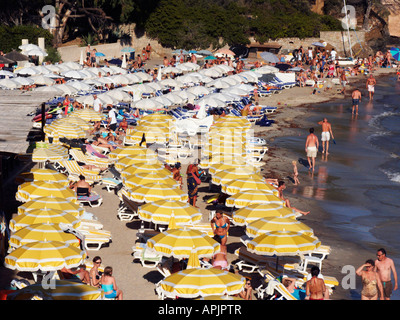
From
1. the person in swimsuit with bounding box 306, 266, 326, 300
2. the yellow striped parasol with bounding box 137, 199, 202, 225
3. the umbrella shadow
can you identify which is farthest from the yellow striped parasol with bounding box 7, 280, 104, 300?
the yellow striped parasol with bounding box 137, 199, 202, 225

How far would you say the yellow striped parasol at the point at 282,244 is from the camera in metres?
12.5

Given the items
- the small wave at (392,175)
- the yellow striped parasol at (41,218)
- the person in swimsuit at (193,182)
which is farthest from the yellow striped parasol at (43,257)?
the small wave at (392,175)

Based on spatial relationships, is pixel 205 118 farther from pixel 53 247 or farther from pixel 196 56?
pixel 196 56

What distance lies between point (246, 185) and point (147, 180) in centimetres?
237

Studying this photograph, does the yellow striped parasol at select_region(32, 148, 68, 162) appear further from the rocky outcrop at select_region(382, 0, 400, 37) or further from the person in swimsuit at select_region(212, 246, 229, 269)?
the rocky outcrop at select_region(382, 0, 400, 37)

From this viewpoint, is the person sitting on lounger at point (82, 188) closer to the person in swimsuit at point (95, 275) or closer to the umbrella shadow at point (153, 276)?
the umbrella shadow at point (153, 276)

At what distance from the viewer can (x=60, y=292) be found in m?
9.85

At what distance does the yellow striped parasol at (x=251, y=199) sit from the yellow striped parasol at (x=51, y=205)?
360cm

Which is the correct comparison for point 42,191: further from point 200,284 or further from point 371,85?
point 371,85

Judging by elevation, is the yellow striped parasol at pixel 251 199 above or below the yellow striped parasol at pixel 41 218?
below

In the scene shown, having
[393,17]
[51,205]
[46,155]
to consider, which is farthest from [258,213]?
[393,17]

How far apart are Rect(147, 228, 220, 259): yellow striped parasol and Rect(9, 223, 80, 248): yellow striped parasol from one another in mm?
1450

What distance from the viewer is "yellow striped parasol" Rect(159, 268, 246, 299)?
34.3ft
